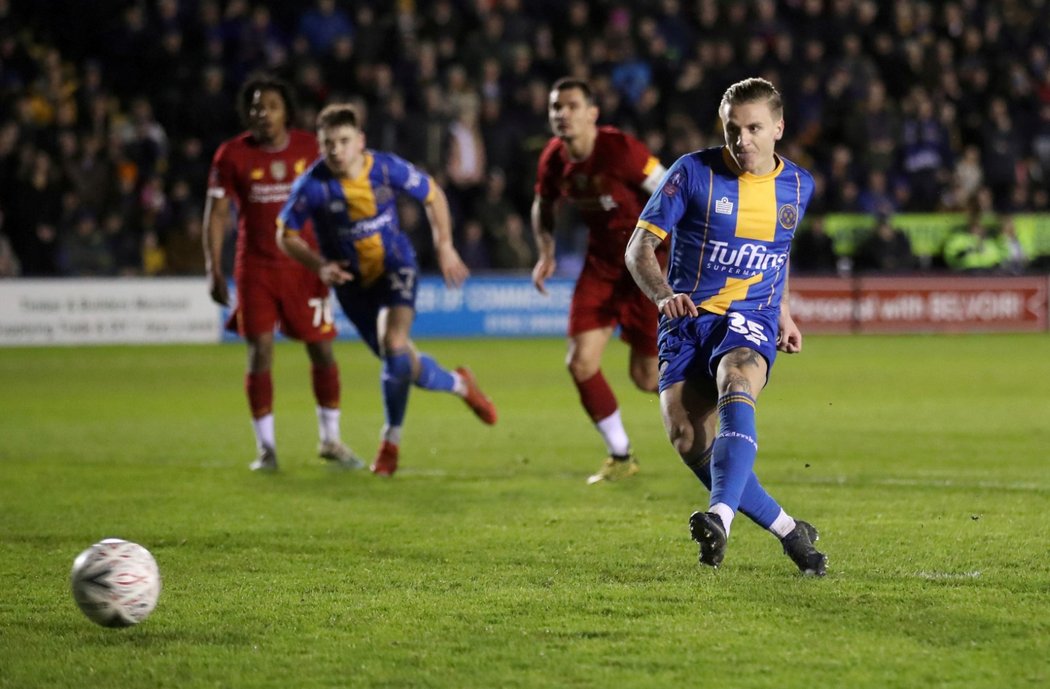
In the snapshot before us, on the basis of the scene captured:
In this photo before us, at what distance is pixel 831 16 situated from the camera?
26.0m

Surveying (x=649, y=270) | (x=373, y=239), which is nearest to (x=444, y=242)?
(x=373, y=239)

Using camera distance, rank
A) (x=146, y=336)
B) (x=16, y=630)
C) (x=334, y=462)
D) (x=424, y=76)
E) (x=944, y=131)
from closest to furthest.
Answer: (x=16, y=630) → (x=334, y=462) → (x=146, y=336) → (x=424, y=76) → (x=944, y=131)

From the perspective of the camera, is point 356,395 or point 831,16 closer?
point 356,395

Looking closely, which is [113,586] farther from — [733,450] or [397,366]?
[397,366]

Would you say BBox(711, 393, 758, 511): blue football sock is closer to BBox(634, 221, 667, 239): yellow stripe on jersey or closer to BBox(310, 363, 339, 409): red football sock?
BBox(634, 221, 667, 239): yellow stripe on jersey

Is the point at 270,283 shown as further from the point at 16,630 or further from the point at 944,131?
the point at 944,131

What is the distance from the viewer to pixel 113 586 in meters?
5.09

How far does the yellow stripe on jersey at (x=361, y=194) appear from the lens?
9.75 m

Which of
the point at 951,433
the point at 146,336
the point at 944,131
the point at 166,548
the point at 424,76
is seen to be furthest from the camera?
the point at 944,131

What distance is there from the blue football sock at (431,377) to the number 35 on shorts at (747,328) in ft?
13.5

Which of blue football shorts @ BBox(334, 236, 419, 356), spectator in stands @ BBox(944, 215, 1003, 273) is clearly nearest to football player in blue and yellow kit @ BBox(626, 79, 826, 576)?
blue football shorts @ BBox(334, 236, 419, 356)

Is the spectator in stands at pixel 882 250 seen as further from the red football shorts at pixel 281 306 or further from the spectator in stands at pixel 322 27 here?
the red football shorts at pixel 281 306

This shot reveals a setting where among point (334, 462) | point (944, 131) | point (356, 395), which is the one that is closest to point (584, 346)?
point (334, 462)

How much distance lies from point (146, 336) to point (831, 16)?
12.5 meters
